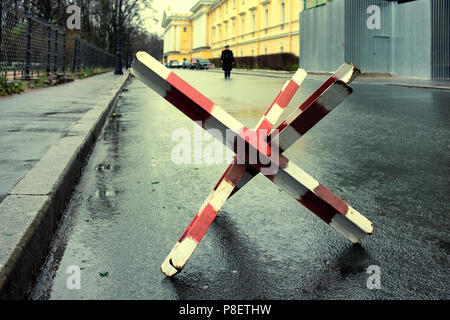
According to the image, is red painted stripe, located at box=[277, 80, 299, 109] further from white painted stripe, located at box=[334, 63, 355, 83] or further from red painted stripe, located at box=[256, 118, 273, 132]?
white painted stripe, located at box=[334, 63, 355, 83]

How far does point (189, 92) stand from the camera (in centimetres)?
230

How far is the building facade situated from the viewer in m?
24.3

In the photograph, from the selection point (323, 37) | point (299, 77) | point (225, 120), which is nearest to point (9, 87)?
point (299, 77)

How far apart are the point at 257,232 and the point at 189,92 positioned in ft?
3.66

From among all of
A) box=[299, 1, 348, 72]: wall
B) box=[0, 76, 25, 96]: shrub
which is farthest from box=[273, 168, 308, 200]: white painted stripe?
box=[299, 1, 348, 72]: wall

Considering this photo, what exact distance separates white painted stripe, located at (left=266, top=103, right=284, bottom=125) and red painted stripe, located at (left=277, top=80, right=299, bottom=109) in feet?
0.08

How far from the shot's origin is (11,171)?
412cm

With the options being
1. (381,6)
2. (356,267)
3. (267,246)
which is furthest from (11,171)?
(381,6)

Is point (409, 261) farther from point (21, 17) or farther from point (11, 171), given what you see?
point (21, 17)

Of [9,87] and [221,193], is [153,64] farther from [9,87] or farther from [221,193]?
[9,87]

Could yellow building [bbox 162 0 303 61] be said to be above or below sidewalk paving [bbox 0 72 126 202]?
above
